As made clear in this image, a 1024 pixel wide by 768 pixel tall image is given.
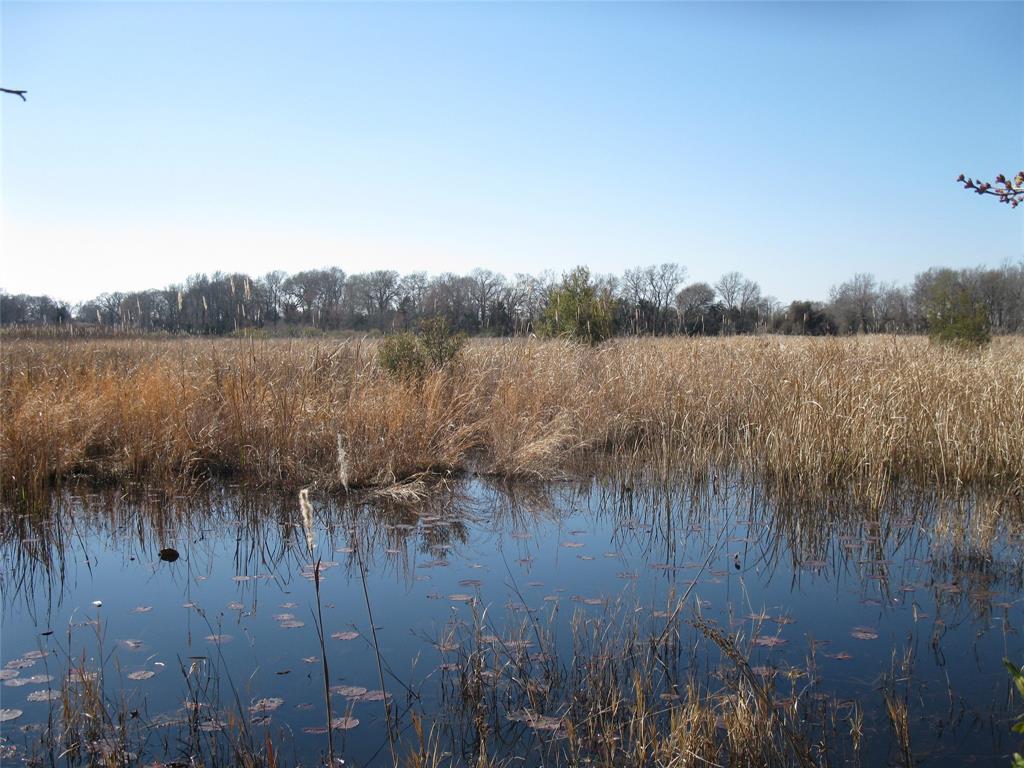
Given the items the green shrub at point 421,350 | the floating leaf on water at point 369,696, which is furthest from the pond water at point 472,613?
the green shrub at point 421,350

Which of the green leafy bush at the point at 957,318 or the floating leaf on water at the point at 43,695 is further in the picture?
the green leafy bush at the point at 957,318

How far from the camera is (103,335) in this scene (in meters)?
18.8

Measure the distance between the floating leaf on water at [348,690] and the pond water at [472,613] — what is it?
2cm

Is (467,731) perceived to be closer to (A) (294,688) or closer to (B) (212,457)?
(A) (294,688)

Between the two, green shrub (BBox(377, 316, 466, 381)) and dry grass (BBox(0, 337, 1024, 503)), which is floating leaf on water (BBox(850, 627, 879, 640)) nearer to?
dry grass (BBox(0, 337, 1024, 503))

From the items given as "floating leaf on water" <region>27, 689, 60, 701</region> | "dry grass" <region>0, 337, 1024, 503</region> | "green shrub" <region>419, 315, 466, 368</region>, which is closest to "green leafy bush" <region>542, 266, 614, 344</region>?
"green shrub" <region>419, 315, 466, 368</region>

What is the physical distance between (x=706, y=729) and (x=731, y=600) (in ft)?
5.55

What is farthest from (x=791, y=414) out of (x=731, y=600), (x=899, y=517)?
(x=731, y=600)

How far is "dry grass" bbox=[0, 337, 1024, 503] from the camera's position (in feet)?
22.2

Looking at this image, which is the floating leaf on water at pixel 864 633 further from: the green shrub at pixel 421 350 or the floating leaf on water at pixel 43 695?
the green shrub at pixel 421 350

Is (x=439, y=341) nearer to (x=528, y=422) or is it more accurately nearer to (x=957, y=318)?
(x=528, y=422)

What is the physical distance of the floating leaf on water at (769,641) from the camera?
3742 mm

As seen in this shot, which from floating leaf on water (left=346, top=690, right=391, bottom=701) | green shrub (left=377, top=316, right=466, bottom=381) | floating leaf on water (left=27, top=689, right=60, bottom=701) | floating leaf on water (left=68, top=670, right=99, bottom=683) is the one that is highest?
green shrub (left=377, top=316, right=466, bottom=381)

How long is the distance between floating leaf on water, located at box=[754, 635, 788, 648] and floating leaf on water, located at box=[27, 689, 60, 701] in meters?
3.14
